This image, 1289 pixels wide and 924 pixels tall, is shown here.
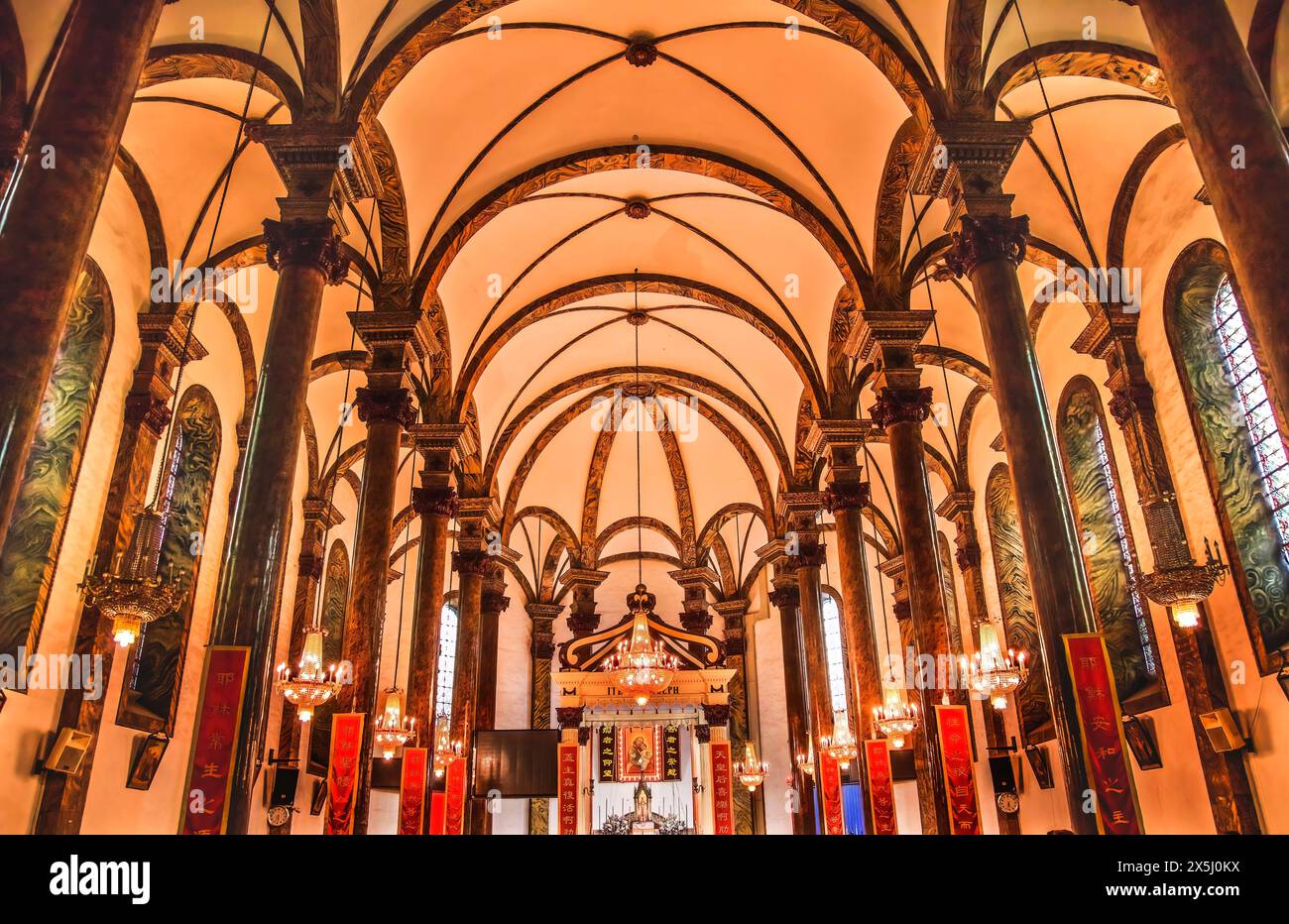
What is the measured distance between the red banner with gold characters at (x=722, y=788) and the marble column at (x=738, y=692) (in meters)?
0.78

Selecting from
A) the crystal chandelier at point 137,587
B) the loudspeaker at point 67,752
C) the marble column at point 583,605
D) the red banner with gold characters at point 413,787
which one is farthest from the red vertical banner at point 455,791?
the marble column at point 583,605

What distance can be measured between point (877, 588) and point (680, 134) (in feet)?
52.2

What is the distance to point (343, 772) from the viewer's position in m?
9.27

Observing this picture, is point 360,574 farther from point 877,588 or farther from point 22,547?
point 877,588

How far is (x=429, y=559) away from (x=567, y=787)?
31.1ft

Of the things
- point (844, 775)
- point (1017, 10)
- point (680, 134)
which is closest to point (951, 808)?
point (1017, 10)

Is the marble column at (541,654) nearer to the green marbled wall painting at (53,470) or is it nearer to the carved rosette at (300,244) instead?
the green marbled wall painting at (53,470)

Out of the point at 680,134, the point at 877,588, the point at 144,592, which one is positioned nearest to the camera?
the point at 144,592

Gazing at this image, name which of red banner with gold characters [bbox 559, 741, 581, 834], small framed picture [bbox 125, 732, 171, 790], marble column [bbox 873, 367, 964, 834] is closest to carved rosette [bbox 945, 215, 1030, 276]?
marble column [bbox 873, 367, 964, 834]

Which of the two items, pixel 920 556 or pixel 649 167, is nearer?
pixel 920 556

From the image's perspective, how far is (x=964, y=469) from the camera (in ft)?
56.4

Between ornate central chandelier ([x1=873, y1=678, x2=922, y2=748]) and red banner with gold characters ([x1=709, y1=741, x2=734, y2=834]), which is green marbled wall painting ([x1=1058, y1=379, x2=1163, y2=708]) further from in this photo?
red banner with gold characters ([x1=709, y1=741, x2=734, y2=834])

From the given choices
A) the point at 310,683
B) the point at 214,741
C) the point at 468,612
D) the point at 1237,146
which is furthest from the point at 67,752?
the point at 1237,146

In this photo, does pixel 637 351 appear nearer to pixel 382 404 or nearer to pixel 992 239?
pixel 382 404
